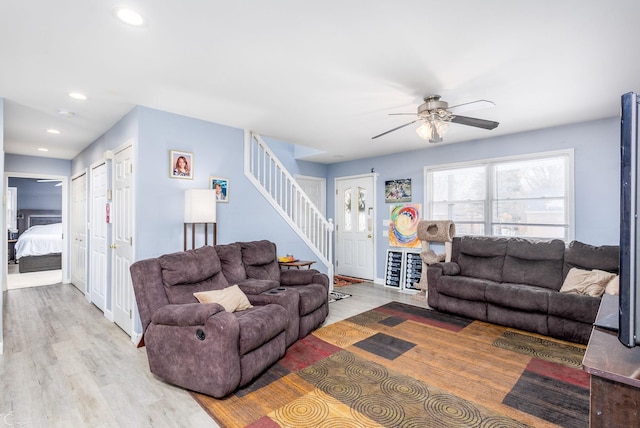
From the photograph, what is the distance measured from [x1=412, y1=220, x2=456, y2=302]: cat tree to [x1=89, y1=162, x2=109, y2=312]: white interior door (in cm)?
454

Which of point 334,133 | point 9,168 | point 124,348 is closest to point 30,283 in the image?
Result: point 9,168

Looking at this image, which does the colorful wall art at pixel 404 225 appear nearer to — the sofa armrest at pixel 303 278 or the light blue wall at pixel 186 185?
the light blue wall at pixel 186 185

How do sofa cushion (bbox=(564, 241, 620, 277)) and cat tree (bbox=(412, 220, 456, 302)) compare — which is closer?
sofa cushion (bbox=(564, 241, 620, 277))

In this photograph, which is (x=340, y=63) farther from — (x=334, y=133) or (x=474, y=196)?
(x=474, y=196)

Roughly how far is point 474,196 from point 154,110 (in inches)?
183

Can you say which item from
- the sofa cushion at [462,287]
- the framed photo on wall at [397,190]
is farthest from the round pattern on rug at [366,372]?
the framed photo on wall at [397,190]

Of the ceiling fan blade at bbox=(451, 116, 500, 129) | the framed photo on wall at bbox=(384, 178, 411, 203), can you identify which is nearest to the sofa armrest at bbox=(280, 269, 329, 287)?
the ceiling fan blade at bbox=(451, 116, 500, 129)

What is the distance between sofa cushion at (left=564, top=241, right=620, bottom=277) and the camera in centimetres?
349

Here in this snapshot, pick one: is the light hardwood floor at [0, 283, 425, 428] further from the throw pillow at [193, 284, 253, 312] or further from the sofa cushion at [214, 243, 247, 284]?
the sofa cushion at [214, 243, 247, 284]

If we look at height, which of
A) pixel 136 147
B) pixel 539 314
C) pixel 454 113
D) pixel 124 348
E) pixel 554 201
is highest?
pixel 454 113

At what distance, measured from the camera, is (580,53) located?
7.70ft

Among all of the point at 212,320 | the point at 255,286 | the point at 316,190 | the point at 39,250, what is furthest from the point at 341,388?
the point at 39,250

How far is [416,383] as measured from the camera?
2.53 metres

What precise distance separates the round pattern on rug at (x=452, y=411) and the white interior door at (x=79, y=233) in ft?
17.6
